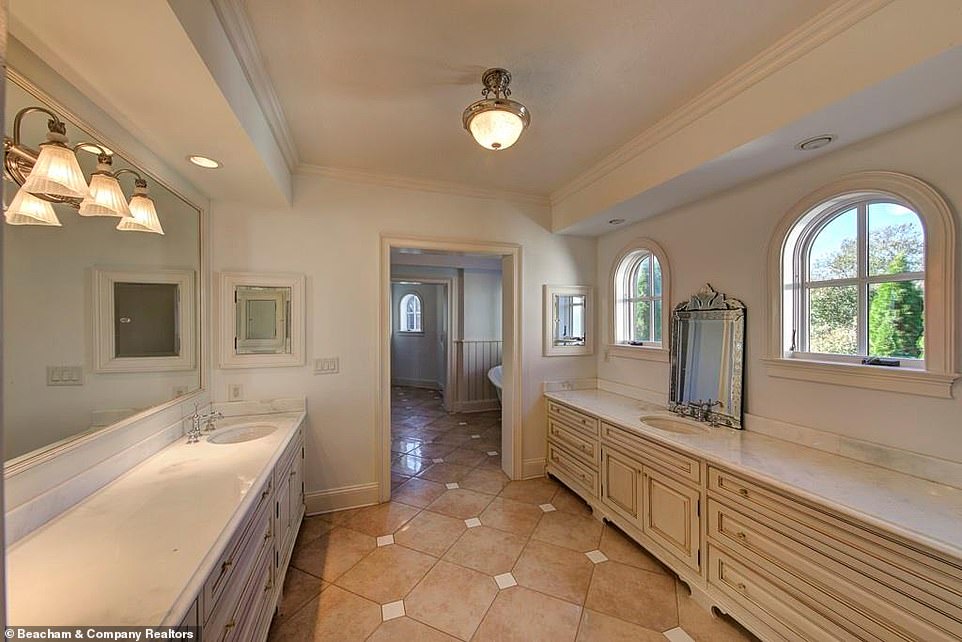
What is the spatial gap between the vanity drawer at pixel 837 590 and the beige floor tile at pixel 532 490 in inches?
57.7

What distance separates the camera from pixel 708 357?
2572 mm

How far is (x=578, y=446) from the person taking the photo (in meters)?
3.03

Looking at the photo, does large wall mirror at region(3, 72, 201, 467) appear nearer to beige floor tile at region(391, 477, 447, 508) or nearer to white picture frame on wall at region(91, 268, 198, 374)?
white picture frame on wall at region(91, 268, 198, 374)

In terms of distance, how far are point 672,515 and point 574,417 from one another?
1.03m

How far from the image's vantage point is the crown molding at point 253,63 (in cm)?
144

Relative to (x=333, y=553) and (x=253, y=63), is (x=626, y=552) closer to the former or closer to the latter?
(x=333, y=553)

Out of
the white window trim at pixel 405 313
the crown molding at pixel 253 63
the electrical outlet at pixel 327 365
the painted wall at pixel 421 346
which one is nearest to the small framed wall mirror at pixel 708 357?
the electrical outlet at pixel 327 365

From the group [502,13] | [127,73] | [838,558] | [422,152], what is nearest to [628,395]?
[838,558]

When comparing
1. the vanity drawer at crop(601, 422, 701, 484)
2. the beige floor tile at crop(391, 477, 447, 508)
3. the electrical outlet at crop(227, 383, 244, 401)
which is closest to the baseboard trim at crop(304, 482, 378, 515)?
the beige floor tile at crop(391, 477, 447, 508)

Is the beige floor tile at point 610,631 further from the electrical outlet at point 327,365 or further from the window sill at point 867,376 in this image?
the electrical outlet at point 327,365

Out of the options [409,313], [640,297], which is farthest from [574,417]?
[409,313]

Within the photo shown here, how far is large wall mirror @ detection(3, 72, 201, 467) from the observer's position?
1.24 m

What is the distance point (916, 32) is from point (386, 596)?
3200 millimetres

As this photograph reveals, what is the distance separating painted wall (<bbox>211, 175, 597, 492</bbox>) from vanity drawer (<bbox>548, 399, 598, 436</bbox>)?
5.00ft
